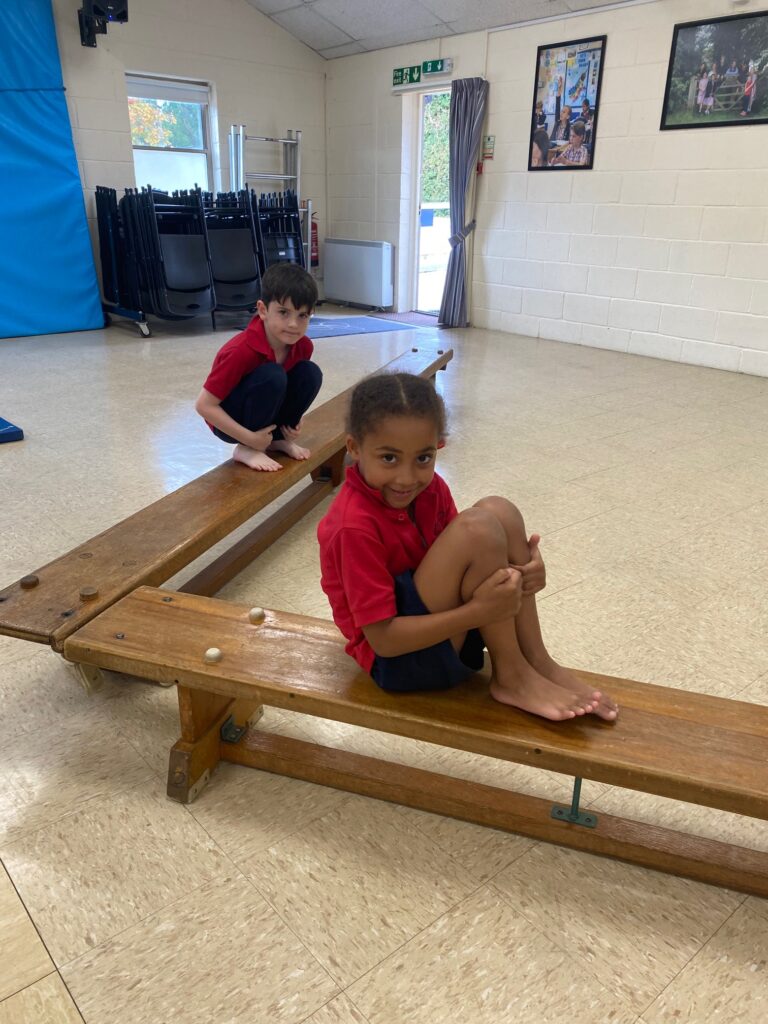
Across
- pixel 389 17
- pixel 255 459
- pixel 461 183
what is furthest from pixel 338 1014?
pixel 389 17

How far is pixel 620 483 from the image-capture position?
3.17 metres

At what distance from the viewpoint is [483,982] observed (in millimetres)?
1102

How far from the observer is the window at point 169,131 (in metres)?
7.08

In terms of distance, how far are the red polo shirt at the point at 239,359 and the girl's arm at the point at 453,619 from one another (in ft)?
4.44

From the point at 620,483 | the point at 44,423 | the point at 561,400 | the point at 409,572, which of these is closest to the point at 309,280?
the point at 409,572

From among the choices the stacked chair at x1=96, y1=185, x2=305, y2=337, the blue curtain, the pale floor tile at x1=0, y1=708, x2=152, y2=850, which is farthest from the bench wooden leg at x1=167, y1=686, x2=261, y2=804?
the blue curtain

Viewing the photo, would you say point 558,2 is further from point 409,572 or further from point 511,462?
point 409,572

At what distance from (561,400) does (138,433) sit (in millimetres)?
2523

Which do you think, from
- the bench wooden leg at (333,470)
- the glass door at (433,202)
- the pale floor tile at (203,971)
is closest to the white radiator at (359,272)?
the glass door at (433,202)

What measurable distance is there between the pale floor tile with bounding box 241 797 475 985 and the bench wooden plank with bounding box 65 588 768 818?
0.84 ft

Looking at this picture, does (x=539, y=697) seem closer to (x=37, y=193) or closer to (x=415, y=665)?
(x=415, y=665)

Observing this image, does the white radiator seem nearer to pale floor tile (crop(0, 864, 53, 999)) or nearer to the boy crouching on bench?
the boy crouching on bench

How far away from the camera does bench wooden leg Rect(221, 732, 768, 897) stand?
1286mm

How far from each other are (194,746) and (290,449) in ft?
4.18
